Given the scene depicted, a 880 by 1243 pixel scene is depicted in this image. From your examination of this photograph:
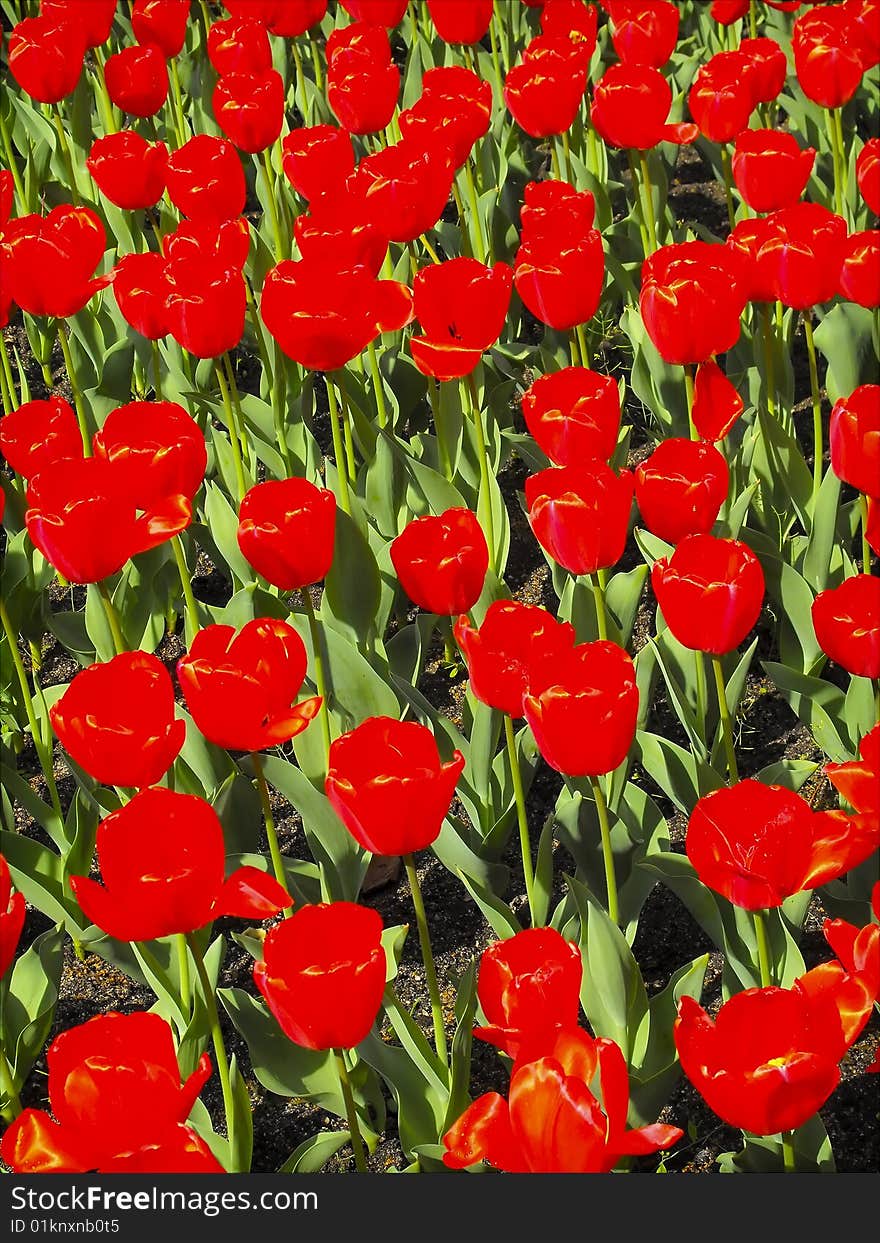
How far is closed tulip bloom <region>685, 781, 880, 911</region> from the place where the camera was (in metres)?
1.44

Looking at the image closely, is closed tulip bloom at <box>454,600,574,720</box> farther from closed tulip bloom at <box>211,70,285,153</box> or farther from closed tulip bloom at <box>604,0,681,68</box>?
closed tulip bloom at <box>604,0,681,68</box>

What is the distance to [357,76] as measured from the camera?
2.94m

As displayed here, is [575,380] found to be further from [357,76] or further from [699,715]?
[357,76]

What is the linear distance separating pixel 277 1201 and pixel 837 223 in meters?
1.65

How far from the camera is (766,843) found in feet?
4.74

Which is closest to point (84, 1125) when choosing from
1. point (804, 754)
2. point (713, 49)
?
point (804, 754)

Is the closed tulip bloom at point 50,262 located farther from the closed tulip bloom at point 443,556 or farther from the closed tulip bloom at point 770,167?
the closed tulip bloom at point 770,167

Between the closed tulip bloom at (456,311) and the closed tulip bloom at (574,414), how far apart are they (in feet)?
0.70

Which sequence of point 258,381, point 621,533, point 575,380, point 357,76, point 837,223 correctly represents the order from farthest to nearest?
point 258,381 < point 357,76 < point 837,223 < point 575,380 < point 621,533

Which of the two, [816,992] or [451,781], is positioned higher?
[451,781]

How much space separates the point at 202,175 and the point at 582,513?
1.28 metres

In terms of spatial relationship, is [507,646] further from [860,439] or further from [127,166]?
[127,166]

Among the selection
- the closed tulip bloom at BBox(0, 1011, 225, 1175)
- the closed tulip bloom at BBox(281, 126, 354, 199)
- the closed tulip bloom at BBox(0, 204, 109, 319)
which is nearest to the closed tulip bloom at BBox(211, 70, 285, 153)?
the closed tulip bloom at BBox(281, 126, 354, 199)

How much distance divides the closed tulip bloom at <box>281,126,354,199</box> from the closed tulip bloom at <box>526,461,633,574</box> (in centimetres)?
118
